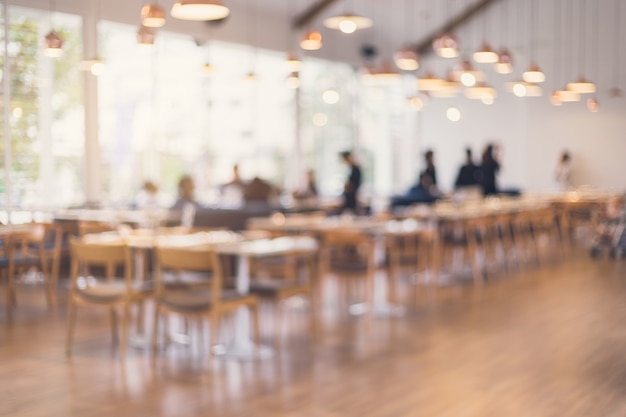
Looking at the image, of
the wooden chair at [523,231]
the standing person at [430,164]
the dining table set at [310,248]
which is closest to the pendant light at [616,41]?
the dining table set at [310,248]

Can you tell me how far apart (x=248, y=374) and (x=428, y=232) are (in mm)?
3409

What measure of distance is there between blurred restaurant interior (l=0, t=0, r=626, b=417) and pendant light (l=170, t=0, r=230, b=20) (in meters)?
0.02

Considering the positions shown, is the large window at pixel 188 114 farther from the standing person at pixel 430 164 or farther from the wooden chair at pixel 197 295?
the wooden chair at pixel 197 295

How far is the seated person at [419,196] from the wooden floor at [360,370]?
21.3 ft

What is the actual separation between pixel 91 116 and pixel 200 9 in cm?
689

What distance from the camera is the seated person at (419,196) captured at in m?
15.6

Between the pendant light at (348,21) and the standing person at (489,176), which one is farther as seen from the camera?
the standing person at (489,176)

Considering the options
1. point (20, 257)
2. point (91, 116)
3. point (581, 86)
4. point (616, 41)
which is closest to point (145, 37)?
point (20, 257)

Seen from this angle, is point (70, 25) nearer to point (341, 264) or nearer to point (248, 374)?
point (341, 264)

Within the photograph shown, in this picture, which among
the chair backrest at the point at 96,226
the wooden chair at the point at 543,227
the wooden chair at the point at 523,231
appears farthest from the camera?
the wooden chair at the point at 543,227

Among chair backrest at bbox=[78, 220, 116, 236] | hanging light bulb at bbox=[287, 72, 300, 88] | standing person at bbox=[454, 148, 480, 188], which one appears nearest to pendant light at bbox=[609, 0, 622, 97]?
standing person at bbox=[454, 148, 480, 188]

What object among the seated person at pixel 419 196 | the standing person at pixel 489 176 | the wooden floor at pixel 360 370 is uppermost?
the standing person at pixel 489 176

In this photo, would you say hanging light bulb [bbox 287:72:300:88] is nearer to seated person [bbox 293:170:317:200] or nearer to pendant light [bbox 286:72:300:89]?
pendant light [bbox 286:72:300:89]

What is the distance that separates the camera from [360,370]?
6.47 meters
